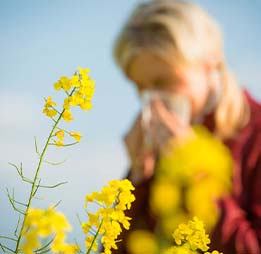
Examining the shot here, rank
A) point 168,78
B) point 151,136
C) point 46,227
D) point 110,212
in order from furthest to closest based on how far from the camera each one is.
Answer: point 168,78, point 151,136, point 110,212, point 46,227

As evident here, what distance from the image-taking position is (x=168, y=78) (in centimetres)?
122

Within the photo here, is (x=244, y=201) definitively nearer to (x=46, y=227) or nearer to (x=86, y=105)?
(x=86, y=105)

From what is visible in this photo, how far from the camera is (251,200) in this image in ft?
4.12

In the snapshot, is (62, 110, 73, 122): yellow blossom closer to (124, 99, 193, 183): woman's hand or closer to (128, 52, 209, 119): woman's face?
(124, 99, 193, 183): woman's hand

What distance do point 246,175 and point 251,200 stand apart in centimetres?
7

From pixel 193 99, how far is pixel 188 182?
58 cm

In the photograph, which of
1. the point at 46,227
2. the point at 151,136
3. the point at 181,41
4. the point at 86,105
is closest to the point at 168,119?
the point at 151,136

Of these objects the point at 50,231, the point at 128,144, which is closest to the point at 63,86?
the point at 50,231

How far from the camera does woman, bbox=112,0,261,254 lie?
1.15 m

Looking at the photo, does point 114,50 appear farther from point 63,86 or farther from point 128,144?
point 63,86

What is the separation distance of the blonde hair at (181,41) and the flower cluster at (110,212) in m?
0.72

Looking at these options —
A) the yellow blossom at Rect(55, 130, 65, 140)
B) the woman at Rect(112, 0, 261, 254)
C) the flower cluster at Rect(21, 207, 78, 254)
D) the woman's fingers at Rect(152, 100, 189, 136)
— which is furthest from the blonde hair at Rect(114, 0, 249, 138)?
the flower cluster at Rect(21, 207, 78, 254)

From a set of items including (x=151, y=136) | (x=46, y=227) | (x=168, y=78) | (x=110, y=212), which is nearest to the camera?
(x=46, y=227)

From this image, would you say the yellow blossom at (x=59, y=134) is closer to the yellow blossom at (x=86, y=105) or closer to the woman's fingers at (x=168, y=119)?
the yellow blossom at (x=86, y=105)
